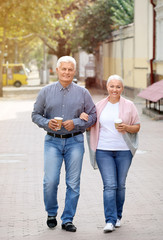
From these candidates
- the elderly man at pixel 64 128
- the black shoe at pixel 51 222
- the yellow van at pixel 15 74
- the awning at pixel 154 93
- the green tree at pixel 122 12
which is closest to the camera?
the elderly man at pixel 64 128

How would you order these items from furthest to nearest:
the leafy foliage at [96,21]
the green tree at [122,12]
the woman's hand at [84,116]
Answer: the leafy foliage at [96,21] < the green tree at [122,12] < the woman's hand at [84,116]

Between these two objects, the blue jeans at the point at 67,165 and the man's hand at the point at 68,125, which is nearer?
the man's hand at the point at 68,125

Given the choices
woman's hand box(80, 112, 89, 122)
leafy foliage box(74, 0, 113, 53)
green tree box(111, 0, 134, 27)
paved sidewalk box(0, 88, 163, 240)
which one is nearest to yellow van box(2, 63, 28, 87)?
leafy foliage box(74, 0, 113, 53)

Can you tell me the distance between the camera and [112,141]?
19.8 ft

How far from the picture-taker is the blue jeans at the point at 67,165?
A: 6.07 m

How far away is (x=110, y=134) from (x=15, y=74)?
44.3m

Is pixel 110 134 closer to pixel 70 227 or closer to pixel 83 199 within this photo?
pixel 70 227

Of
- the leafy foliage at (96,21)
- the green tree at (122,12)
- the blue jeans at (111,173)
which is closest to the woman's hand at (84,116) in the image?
the blue jeans at (111,173)

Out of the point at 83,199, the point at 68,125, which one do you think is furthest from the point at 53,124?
the point at 83,199

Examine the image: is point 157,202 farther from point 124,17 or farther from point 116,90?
point 124,17

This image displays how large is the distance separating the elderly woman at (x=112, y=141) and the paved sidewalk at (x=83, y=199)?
0.34 metres

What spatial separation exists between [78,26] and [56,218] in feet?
109

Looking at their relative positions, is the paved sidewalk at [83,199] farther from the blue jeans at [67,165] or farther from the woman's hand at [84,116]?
the woman's hand at [84,116]

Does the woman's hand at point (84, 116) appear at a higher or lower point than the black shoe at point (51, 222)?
higher
